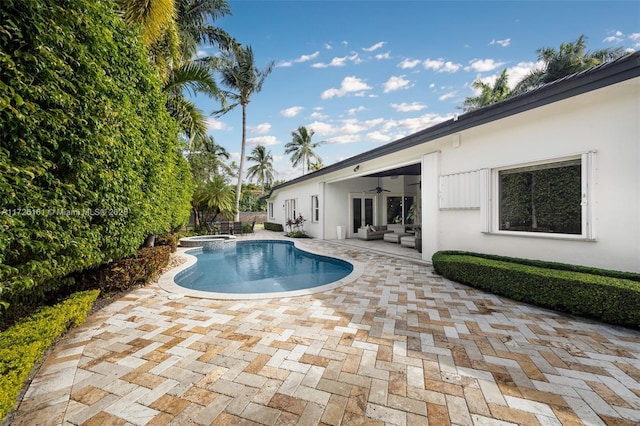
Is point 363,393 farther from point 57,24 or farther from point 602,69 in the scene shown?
point 602,69

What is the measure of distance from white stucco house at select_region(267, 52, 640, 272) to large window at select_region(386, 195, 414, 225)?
6.92 meters

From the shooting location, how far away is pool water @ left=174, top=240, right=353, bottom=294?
267 inches

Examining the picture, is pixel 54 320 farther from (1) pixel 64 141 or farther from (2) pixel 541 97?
(2) pixel 541 97

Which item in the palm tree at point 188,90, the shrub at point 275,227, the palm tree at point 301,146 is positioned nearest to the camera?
the palm tree at point 188,90

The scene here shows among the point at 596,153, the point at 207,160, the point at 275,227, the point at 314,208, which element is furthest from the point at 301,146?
the point at 596,153

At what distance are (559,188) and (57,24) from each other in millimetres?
8138

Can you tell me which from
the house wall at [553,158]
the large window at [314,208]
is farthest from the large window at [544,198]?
the large window at [314,208]

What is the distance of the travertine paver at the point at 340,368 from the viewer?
2.11 meters

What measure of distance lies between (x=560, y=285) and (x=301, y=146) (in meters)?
33.6

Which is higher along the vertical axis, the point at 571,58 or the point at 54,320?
the point at 571,58

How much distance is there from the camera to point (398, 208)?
15586mm

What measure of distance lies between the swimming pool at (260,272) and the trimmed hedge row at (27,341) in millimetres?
2016

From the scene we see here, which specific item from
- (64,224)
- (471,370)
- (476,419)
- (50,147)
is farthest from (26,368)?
(471,370)

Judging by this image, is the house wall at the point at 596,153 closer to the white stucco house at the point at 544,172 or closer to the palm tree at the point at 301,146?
the white stucco house at the point at 544,172
